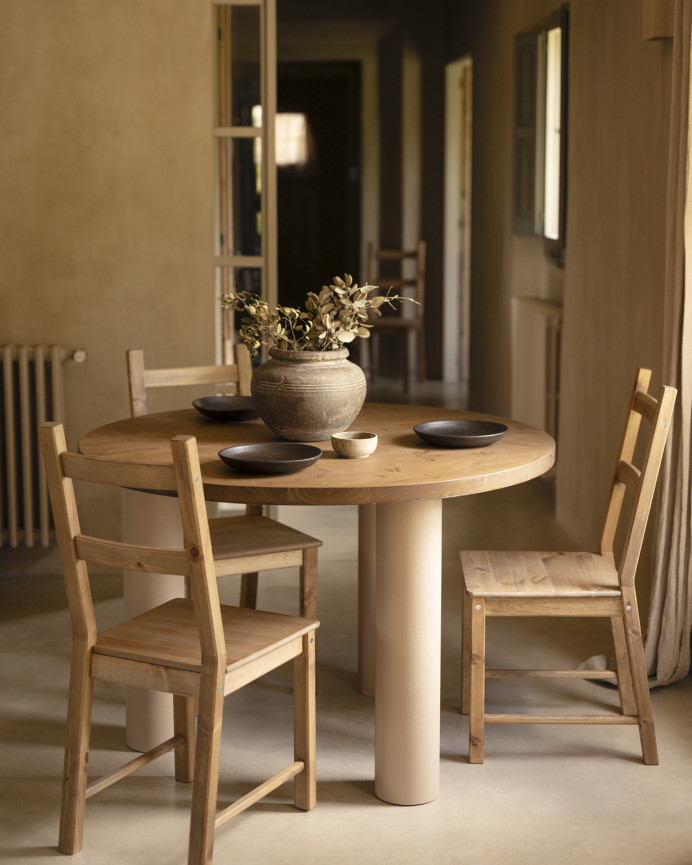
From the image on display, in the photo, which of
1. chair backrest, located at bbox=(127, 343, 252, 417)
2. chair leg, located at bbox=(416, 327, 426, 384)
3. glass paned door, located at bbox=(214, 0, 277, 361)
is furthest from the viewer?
chair leg, located at bbox=(416, 327, 426, 384)

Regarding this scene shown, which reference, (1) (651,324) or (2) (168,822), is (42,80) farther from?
(2) (168,822)

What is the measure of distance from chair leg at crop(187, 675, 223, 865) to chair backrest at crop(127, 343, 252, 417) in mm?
1313

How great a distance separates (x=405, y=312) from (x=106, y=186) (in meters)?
5.53

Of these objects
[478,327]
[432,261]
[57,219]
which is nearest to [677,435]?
[57,219]

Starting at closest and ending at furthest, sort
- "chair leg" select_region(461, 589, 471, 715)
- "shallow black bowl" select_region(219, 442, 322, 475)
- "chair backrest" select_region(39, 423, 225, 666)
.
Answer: "chair backrest" select_region(39, 423, 225, 666) < "shallow black bowl" select_region(219, 442, 322, 475) < "chair leg" select_region(461, 589, 471, 715)

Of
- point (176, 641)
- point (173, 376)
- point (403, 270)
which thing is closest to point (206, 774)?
point (176, 641)

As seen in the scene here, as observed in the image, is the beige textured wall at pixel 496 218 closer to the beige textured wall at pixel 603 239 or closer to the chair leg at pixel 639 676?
the beige textured wall at pixel 603 239

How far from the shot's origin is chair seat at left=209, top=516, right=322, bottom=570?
2.91 m

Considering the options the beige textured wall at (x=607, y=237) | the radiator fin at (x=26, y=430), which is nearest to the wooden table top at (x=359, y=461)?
the beige textured wall at (x=607, y=237)

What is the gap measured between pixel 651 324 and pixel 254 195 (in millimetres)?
1671

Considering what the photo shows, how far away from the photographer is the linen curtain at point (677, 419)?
2.99 metres

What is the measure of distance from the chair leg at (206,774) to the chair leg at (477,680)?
773 mm

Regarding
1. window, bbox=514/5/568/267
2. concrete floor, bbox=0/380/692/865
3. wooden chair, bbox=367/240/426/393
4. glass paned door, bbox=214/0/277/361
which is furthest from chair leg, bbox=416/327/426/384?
concrete floor, bbox=0/380/692/865

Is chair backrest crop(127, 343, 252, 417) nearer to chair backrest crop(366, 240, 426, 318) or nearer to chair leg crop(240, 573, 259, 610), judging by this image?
chair leg crop(240, 573, 259, 610)
